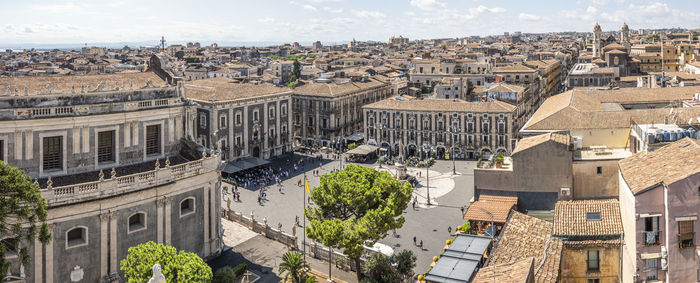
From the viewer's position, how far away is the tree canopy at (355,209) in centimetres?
3256

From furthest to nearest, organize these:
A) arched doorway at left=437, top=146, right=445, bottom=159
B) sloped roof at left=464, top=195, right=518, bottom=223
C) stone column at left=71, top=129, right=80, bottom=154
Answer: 1. arched doorway at left=437, top=146, right=445, bottom=159
2. sloped roof at left=464, top=195, right=518, bottom=223
3. stone column at left=71, top=129, right=80, bottom=154

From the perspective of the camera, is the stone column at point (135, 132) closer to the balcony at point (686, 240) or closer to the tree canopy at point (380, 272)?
the tree canopy at point (380, 272)

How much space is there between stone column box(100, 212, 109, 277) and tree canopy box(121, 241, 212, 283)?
24.1 ft

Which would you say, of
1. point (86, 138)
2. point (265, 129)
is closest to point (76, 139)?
point (86, 138)

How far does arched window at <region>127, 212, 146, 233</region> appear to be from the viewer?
33.4 metres

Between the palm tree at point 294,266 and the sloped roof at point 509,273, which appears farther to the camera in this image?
the palm tree at point 294,266

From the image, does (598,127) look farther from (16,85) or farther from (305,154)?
(305,154)

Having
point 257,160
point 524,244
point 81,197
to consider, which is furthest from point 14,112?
point 257,160

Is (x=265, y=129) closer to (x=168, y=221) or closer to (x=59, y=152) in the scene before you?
(x=168, y=221)

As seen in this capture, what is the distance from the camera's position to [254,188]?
62.8 meters

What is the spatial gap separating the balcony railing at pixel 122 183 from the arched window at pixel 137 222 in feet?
6.44

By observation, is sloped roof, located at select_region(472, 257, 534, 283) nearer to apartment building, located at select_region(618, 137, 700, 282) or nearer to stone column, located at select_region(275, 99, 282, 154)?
apartment building, located at select_region(618, 137, 700, 282)

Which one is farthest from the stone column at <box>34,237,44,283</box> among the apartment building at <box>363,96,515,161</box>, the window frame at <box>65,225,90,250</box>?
the apartment building at <box>363,96,515,161</box>

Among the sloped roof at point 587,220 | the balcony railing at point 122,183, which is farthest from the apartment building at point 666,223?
the balcony railing at point 122,183
